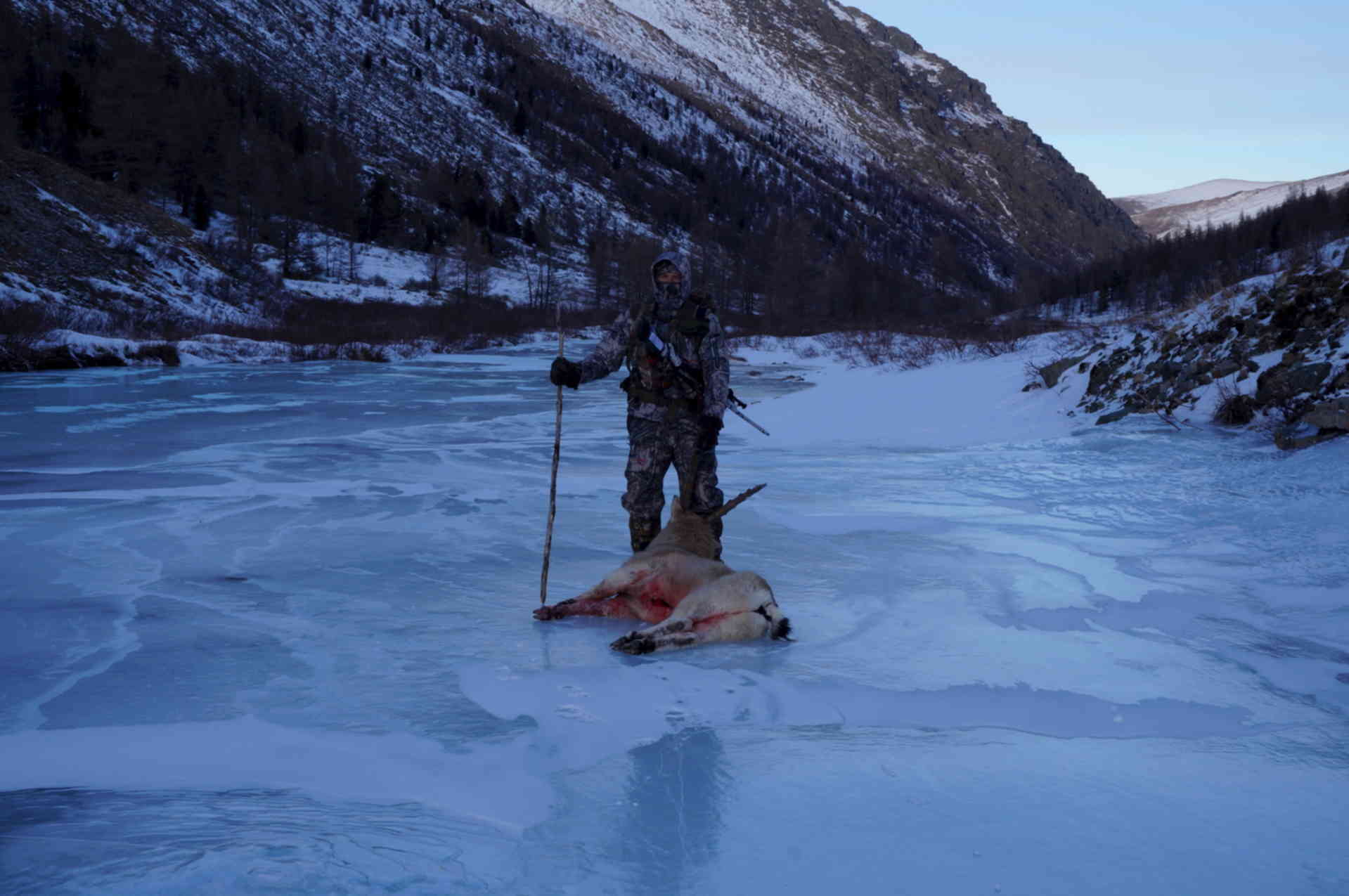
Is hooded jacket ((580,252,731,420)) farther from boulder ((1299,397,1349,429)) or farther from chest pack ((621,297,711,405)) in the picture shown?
boulder ((1299,397,1349,429))

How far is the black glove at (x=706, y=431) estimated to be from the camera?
5.14 m

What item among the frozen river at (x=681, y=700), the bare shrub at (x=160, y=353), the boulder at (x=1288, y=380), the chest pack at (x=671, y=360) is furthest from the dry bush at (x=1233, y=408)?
the bare shrub at (x=160, y=353)

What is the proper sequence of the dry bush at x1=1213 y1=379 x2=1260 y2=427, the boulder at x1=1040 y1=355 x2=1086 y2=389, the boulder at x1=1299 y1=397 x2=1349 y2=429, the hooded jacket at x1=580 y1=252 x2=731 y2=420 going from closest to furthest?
the hooded jacket at x1=580 y1=252 x2=731 y2=420 < the boulder at x1=1299 y1=397 x2=1349 y2=429 < the dry bush at x1=1213 y1=379 x2=1260 y2=427 < the boulder at x1=1040 y1=355 x2=1086 y2=389

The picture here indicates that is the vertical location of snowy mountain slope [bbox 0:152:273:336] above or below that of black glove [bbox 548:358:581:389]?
above

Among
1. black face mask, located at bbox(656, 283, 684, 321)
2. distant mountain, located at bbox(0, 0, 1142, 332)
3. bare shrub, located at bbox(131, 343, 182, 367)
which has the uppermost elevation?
distant mountain, located at bbox(0, 0, 1142, 332)

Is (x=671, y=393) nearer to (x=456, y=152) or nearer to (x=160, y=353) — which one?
(x=160, y=353)

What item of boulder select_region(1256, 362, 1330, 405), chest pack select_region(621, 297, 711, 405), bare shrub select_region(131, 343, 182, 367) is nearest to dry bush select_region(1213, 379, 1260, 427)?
boulder select_region(1256, 362, 1330, 405)

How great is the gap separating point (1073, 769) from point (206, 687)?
296cm

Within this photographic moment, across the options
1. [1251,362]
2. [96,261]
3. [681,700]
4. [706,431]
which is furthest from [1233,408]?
[96,261]

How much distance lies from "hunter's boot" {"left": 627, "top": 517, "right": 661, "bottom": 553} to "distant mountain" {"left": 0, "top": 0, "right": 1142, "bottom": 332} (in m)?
27.8

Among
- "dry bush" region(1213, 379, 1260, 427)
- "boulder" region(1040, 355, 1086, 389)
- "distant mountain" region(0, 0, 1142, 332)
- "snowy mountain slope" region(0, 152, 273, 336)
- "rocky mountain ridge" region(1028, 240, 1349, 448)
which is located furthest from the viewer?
"distant mountain" region(0, 0, 1142, 332)

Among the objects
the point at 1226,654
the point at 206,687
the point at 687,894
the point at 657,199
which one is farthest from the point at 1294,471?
Answer: the point at 657,199

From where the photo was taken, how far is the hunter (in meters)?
5.09

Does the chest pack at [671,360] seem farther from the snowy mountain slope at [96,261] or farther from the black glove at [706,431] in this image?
the snowy mountain slope at [96,261]
